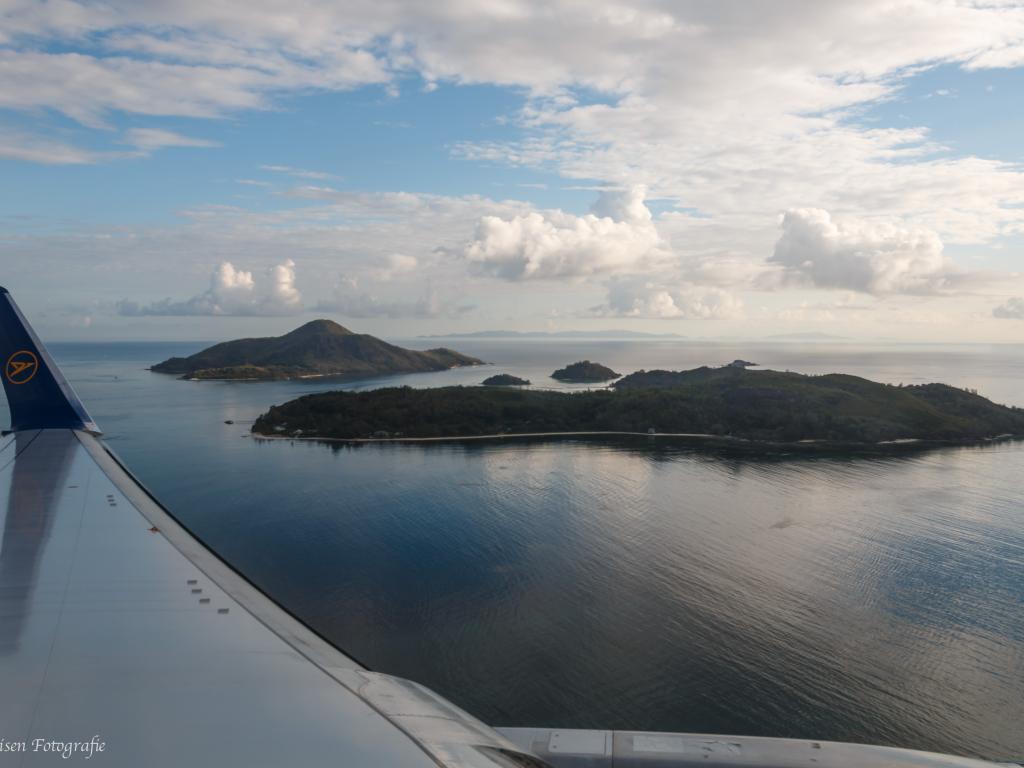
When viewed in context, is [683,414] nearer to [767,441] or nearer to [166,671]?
[767,441]

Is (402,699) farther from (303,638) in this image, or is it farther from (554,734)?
(554,734)

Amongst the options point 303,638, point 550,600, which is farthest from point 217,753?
point 550,600

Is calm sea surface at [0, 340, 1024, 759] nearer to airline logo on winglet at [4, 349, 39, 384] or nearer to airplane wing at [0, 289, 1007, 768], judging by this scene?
airplane wing at [0, 289, 1007, 768]

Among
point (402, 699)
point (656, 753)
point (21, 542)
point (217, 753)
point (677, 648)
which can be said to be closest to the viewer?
point (217, 753)

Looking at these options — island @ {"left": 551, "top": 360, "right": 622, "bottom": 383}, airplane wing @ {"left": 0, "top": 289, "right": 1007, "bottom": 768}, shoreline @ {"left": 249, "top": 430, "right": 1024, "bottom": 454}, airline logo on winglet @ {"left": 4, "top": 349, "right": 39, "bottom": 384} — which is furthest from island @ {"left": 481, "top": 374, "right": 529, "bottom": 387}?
airplane wing @ {"left": 0, "top": 289, "right": 1007, "bottom": 768}

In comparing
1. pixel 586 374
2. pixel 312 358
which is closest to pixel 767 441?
pixel 586 374

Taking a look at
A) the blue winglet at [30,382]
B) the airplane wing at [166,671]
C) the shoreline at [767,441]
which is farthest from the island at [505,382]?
the airplane wing at [166,671]
